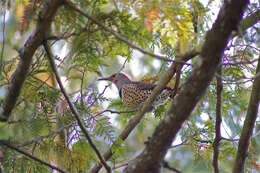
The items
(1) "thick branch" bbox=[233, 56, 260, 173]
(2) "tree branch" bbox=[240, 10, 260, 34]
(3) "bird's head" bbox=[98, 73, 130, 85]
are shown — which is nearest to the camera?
(1) "thick branch" bbox=[233, 56, 260, 173]

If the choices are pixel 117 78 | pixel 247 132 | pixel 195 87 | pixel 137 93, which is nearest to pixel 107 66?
pixel 195 87

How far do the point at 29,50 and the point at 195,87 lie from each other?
1.10 metres

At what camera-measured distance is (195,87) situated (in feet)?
5.85

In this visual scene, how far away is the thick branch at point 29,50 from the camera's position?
6.56 ft

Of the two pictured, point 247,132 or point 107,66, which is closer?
point 107,66

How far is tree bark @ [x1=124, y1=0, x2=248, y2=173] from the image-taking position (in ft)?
5.60

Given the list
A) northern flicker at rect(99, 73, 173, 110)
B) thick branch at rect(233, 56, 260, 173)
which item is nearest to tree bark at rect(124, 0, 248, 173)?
thick branch at rect(233, 56, 260, 173)

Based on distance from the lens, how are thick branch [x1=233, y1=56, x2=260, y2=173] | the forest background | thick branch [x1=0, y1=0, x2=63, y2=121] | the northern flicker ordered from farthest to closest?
the northern flicker
thick branch [x1=233, y1=56, x2=260, y2=173]
thick branch [x1=0, y1=0, x2=63, y2=121]
the forest background

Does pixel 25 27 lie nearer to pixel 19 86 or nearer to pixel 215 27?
pixel 19 86

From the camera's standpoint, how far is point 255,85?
313cm

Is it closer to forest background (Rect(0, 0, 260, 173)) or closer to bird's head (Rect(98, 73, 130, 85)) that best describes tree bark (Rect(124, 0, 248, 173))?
forest background (Rect(0, 0, 260, 173))

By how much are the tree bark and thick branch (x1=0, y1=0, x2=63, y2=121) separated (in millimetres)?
886

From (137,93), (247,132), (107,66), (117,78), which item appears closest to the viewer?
(107,66)

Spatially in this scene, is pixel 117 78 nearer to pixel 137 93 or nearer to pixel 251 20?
pixel 137 93
